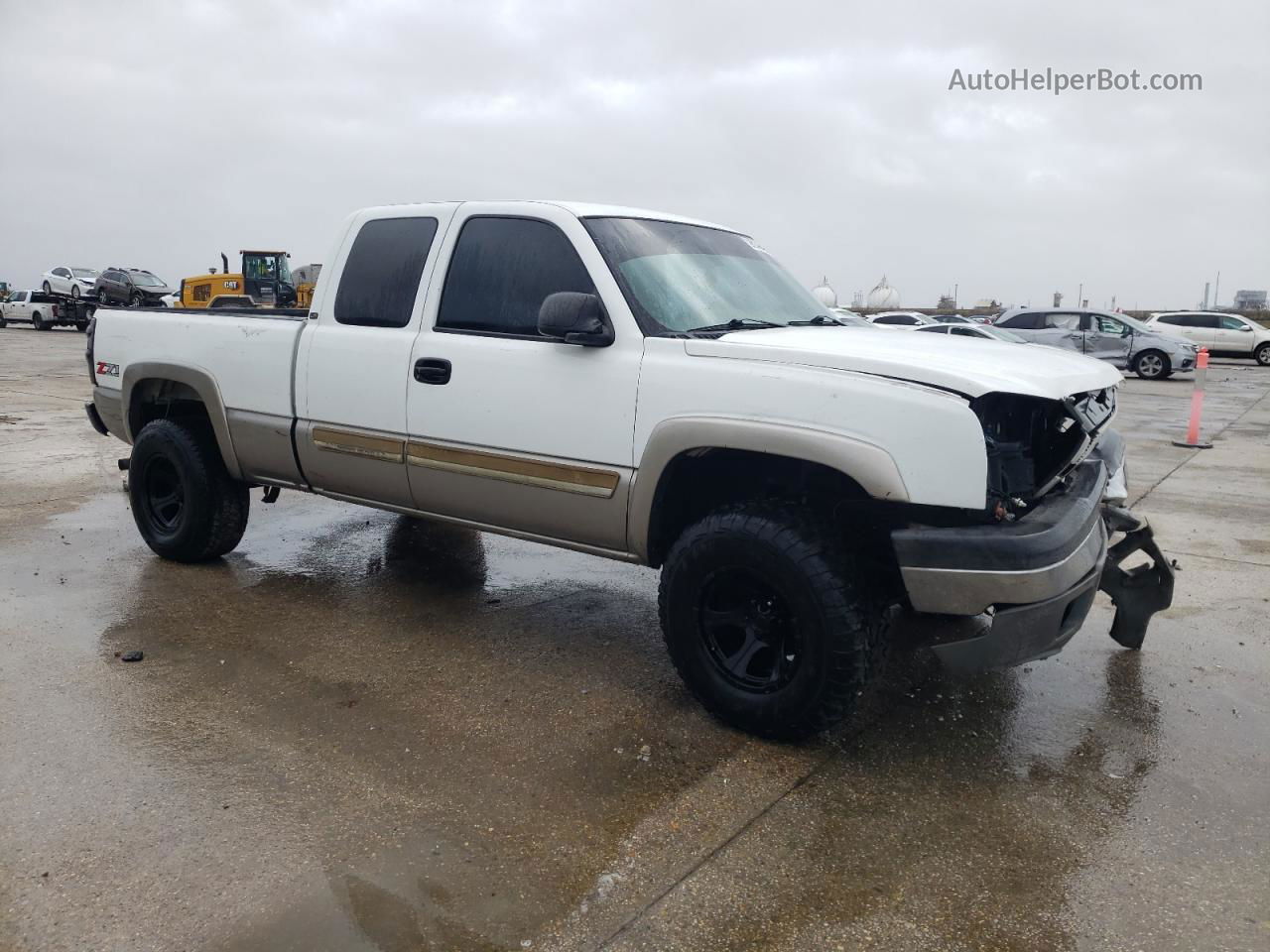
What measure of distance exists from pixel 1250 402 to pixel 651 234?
15916 millimetres

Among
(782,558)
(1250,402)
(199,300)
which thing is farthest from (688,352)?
(199,300)

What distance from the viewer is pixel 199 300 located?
31250 millimetres

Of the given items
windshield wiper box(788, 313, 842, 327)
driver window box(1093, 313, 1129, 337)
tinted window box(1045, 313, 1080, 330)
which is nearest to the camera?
windshield wiper box(788, 313, 842, 327)

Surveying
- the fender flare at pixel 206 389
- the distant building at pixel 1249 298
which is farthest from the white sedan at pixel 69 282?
the distant building at pixel 1249 298

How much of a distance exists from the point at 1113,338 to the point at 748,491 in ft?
70.8

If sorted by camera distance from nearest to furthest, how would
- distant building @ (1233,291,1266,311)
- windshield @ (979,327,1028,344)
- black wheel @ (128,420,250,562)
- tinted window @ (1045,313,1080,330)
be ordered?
black wheel @ (128,420,250,562) < windshield @ (979,327,1028,344) < tinted window @ (1045,313,1080,330) < distant building @ (1233,291,1266,311)

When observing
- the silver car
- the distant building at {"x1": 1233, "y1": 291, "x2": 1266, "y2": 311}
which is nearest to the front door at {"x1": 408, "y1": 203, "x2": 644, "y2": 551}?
the silver car

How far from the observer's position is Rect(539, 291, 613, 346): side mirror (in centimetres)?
354

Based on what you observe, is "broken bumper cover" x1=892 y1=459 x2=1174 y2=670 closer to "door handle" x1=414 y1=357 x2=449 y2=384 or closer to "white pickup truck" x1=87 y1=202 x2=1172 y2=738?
"white pickup truck" x1=87 y1=202 x2=1172 y2=738

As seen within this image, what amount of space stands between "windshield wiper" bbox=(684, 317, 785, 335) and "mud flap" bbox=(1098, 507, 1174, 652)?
1.69 meters

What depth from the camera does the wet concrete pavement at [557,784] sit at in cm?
250

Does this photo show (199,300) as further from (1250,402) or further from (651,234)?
(651,234)

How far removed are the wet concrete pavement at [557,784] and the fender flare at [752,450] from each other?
0.81 meters

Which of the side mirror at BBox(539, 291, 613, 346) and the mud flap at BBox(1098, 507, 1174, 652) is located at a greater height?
the side mirror at BBox(539, 291, 613, 346)
